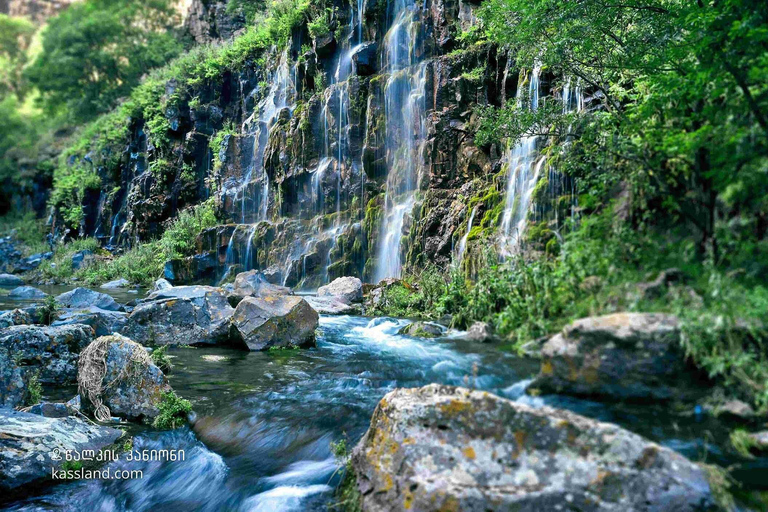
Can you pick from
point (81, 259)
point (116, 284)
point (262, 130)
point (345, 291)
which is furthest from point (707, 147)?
point (81, 259)

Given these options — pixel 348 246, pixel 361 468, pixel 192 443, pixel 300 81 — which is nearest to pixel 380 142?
pixel 348 246

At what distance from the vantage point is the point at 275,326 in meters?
9.34

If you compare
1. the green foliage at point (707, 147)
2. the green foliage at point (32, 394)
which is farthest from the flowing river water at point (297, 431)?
the green foliage at point (32, 394)

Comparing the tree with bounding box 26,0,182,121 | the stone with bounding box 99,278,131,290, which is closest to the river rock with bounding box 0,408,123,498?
the stone with bounding box 99,278,131,290

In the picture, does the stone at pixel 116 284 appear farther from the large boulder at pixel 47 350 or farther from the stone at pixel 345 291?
the large boulder at pixel 47 350

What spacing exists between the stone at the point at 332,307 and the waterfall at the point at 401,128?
2911 millimetres

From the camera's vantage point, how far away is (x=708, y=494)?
102 inches

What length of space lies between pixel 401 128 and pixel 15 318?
12.9 m

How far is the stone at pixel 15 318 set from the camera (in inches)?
377

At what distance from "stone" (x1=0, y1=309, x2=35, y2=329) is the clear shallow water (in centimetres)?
515

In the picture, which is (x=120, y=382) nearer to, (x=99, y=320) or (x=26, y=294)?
(x=99, y=320)

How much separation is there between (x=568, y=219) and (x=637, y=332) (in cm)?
128

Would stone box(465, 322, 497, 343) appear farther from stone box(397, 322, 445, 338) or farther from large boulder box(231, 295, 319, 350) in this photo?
large boulder box(231, 295, 319, 350)

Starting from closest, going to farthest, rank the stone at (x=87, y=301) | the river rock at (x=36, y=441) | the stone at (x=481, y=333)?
the stone at (x=481, y=333), the river rock at (x=36, y=441), the stone at (x=87, y=301)
